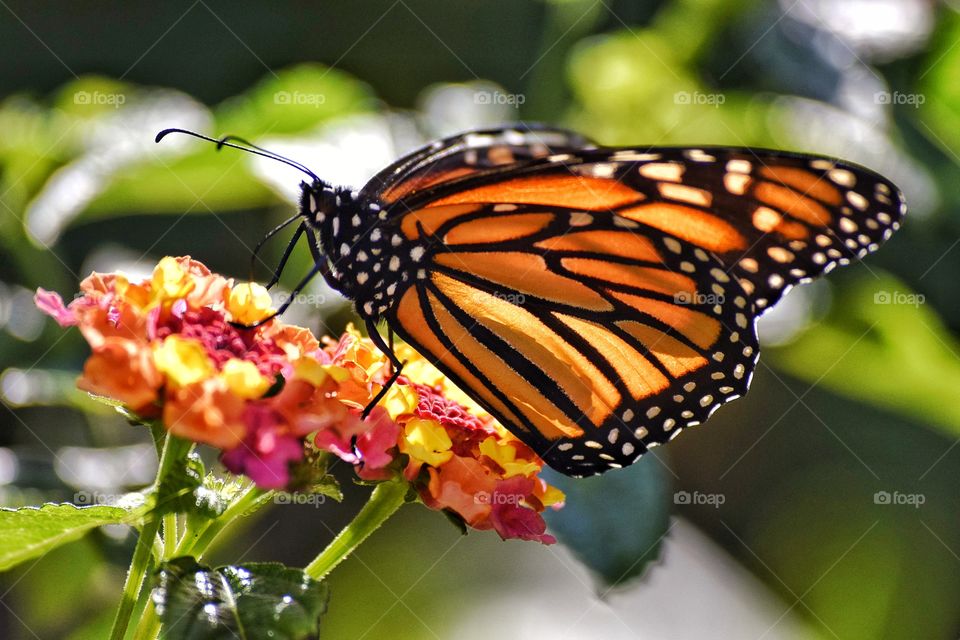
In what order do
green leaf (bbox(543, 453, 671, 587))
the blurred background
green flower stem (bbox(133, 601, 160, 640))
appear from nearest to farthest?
green flower stem (bbox(133, 601, 160, 640)), green leaf (bbox(543, 453, 671, 587)), the blurred background

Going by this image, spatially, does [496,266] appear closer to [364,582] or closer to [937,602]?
[364,582]

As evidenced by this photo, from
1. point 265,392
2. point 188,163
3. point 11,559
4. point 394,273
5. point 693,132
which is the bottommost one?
point 11,559

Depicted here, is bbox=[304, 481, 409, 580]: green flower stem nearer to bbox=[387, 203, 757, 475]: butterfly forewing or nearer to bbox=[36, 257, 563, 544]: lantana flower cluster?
bbox=[36, 257, 563, 544]: lantana flower cluster

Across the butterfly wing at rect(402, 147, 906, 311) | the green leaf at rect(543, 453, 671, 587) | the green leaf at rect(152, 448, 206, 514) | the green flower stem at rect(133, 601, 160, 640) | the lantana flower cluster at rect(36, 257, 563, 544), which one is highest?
the butterfly wing at rect(402, 147, 906, 311)

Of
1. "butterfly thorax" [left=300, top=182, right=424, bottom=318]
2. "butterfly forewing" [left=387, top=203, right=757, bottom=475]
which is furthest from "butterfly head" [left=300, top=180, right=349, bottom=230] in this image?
"butterfly forewing" [left=387, top=203, right=757, bottom=475]

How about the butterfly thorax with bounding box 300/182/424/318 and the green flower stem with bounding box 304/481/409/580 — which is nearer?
the green flower stem with bounding box 304/481/409/580

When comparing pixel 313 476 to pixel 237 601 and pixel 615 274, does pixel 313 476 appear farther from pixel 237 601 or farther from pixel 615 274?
pixel 615 274

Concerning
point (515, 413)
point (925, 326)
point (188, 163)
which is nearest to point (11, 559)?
point (515, 413)
